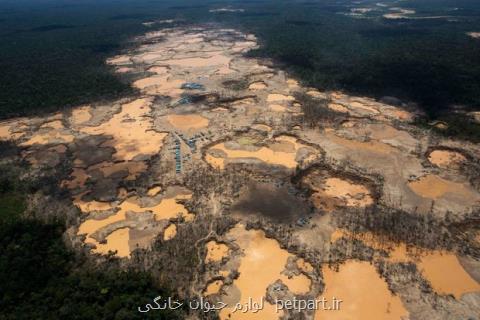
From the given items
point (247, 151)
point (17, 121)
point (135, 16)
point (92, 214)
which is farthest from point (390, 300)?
point (135, 16)

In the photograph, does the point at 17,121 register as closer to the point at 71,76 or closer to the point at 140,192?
the point at 71,76

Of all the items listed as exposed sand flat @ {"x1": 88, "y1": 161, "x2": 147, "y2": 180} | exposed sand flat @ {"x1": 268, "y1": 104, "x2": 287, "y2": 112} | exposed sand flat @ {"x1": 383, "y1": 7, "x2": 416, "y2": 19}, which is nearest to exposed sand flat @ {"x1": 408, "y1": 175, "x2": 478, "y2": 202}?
exposed sand flat @ {"x1": 268, "y1": 104, "x2": 287, "y2": 112}

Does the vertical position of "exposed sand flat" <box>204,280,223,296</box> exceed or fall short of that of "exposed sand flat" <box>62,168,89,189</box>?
it falls short

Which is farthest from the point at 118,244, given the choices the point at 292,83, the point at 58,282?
the point at 292,83

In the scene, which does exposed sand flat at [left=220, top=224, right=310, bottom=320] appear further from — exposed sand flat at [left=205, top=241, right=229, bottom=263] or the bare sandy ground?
exposed sand flat at [left=205, top=241, right=229, bottom=263]

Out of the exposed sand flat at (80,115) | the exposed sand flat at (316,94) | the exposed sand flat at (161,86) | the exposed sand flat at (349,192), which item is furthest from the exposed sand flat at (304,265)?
the exposed sand flat at (161,86)

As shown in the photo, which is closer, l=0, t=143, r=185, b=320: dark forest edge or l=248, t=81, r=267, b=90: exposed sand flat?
l=0, t=143, r=185, b=320: dark forest edge

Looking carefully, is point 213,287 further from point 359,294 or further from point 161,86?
point 161,86

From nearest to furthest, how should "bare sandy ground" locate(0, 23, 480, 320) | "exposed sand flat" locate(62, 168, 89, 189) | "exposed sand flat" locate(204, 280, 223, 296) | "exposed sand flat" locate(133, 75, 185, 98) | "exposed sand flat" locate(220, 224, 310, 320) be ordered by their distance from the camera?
"exposed sand flat" locate(220, 224, 310, 320), "exposed sand flat" locate(204, 280, 223, 296), "bare sandy ground" locate(0, 23, 480, 320), "exposed sand flat" locate(62, 168, 89, 189), "exposed sand flat" locate(133, 75, 185, 98)
